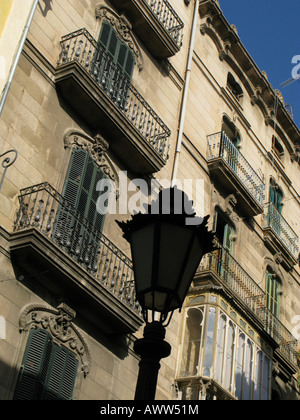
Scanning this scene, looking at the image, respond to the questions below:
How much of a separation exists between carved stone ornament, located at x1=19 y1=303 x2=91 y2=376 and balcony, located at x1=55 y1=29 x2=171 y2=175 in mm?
4057

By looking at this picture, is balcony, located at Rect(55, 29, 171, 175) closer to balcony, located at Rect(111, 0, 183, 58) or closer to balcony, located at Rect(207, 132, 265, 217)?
balcony, located at Rect(111, 0, 183, 58)

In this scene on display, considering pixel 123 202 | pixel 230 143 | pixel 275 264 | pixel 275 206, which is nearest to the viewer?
pixel 123 202

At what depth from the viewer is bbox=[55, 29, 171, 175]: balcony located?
41.4 feet

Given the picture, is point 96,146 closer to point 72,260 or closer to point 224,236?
point 72,260

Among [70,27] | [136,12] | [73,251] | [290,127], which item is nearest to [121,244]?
[73,251]

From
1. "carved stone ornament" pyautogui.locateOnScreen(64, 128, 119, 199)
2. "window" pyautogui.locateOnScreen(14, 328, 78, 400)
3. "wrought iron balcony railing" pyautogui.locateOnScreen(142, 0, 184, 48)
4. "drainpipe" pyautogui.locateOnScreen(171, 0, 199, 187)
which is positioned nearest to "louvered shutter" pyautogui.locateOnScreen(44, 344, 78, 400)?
"window" pyautogui.locateOnScreen(14, 328, 78, 400)

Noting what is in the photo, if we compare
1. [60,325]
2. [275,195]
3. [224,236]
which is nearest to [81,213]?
[60,325]

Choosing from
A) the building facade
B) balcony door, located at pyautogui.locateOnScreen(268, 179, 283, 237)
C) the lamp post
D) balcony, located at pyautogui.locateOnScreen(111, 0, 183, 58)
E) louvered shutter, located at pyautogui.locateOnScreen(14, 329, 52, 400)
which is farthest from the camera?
balcony door, located at pyautogui.locateOnScreen(268, 179, 283, 237)

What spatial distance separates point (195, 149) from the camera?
1741 cm

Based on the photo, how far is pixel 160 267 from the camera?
205 inches

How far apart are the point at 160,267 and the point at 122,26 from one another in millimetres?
11352

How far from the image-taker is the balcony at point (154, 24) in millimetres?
15641
